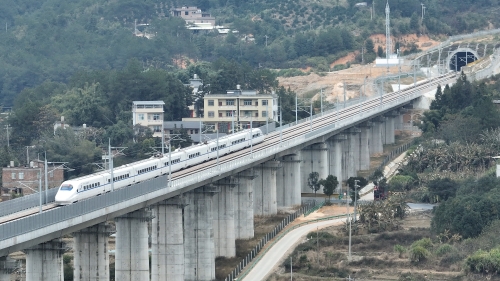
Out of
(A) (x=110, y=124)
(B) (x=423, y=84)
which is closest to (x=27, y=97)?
(A) (x=110, y=124)

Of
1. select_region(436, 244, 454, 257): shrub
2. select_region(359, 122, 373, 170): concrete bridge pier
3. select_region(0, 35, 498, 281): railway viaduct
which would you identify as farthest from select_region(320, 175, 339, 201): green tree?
select_region(436, 244, 454, 257): shrub

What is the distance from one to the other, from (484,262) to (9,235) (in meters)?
34.4

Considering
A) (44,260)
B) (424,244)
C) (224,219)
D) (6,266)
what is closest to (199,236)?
(224,219)

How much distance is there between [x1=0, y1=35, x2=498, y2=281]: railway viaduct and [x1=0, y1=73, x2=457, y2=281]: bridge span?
0.07 m

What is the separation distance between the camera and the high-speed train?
82.2 metres

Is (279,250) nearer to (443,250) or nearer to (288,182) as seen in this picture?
(443,250)

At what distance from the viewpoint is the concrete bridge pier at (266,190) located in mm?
118688

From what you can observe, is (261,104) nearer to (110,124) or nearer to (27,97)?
(110,124)

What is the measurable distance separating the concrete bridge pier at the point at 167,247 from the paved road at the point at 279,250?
6.14m

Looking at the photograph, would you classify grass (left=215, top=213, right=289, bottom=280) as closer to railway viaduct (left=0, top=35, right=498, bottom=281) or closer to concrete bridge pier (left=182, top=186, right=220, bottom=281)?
railway viaduct (left=0, top=35, right=498, bottom=281)

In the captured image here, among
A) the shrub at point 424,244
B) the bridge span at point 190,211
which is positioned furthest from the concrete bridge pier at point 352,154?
the shrub at point 424,244

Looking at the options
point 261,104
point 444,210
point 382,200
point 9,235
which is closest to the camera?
point 9,235

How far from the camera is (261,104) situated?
163m

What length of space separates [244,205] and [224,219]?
588 centimetres
